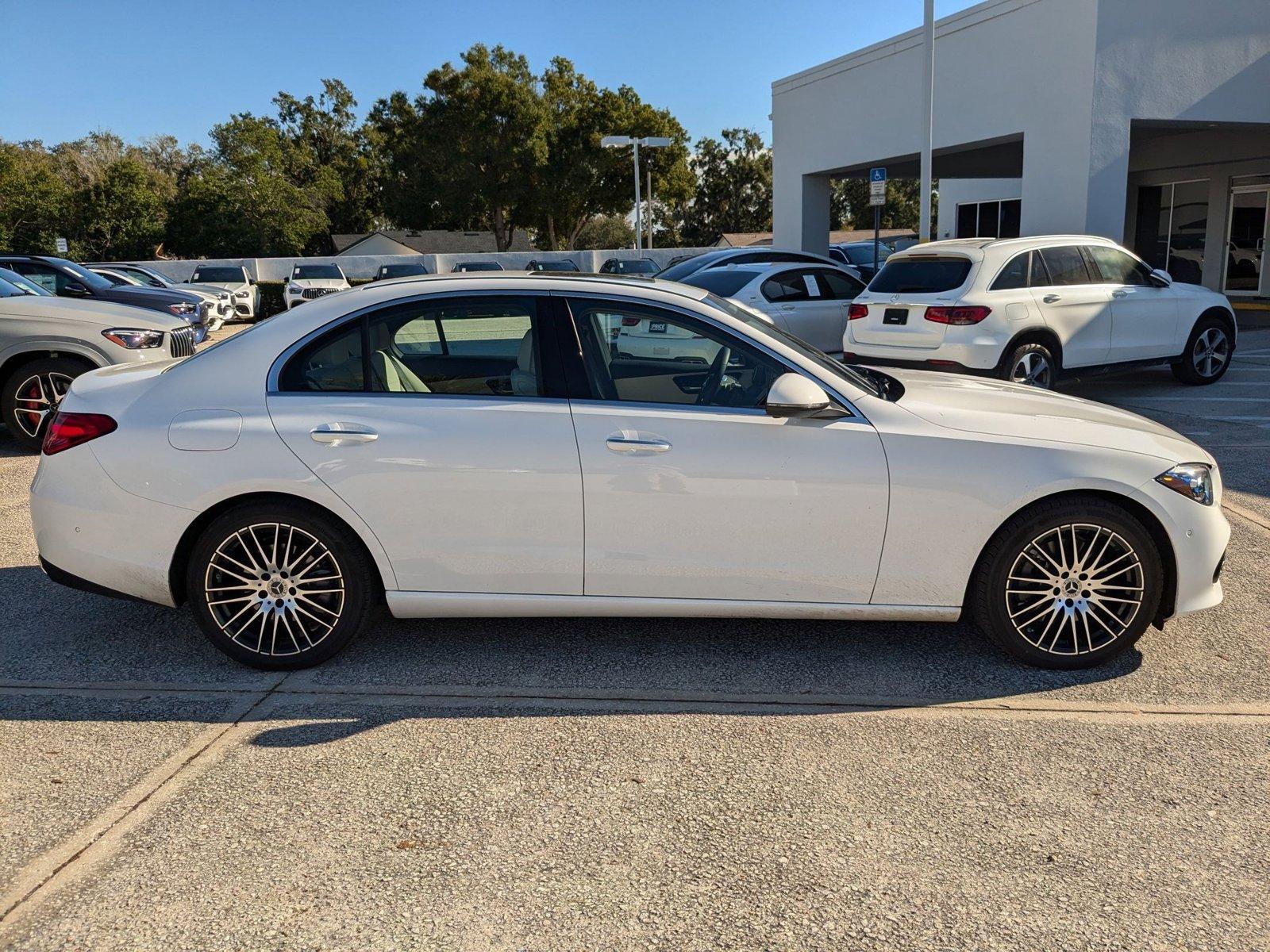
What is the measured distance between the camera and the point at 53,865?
9.90ft

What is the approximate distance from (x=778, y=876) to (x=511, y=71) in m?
56.3

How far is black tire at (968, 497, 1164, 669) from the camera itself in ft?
13.6

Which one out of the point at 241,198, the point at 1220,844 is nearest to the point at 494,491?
the point at 1220,844

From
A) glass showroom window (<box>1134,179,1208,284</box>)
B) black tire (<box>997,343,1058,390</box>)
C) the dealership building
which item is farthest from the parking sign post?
glass showroom window (<box>1134,179,1208,284</box>)

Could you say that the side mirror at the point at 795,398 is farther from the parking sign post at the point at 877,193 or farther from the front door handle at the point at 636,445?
the parking sign post at the point at 877,193

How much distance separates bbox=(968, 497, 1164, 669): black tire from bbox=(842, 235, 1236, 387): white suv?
5.85 m

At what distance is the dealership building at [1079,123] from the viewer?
1560 cm

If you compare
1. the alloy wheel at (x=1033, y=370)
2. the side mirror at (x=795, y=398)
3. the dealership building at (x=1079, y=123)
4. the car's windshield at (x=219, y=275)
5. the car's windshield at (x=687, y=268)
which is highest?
the dealership building at (x=1079, y=123)

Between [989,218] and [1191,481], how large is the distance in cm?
2434

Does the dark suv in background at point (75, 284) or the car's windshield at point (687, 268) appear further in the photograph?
the car's windshield at point (687, 268)

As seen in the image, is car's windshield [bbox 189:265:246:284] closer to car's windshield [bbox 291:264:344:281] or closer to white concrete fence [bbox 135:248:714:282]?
car's windshield [bbox 291:264:344:281]

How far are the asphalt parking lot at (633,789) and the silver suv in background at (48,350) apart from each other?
4.74 m

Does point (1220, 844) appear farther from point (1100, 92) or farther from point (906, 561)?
point (1100, 92)

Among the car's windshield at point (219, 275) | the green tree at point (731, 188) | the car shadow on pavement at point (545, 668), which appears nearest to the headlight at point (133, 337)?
the car shadow on pavement at point (545, 668)
